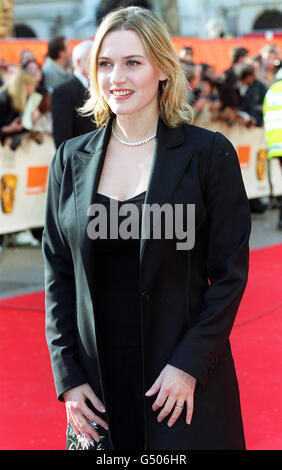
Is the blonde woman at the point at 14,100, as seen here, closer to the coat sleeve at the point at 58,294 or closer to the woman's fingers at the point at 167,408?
the coat sleeve at the point at 58,294

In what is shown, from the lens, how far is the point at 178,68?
2.37 m

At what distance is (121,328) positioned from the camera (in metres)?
2.31

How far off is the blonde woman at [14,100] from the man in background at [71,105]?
6.71 ft

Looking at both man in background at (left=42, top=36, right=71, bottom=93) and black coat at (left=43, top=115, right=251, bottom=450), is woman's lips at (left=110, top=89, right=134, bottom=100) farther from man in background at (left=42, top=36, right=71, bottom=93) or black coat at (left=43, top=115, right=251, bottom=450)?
man in background at (left=42, top=36, right=71, bottom=93)

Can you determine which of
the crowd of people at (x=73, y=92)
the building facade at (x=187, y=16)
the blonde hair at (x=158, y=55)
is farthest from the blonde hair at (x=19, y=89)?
the building facade at (x=187, y=16)

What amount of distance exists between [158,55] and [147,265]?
0.58 metres

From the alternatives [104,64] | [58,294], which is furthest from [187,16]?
[58,294]

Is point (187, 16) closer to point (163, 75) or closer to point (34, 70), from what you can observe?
point (34, 70)

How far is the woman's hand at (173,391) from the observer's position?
7.34 feet
